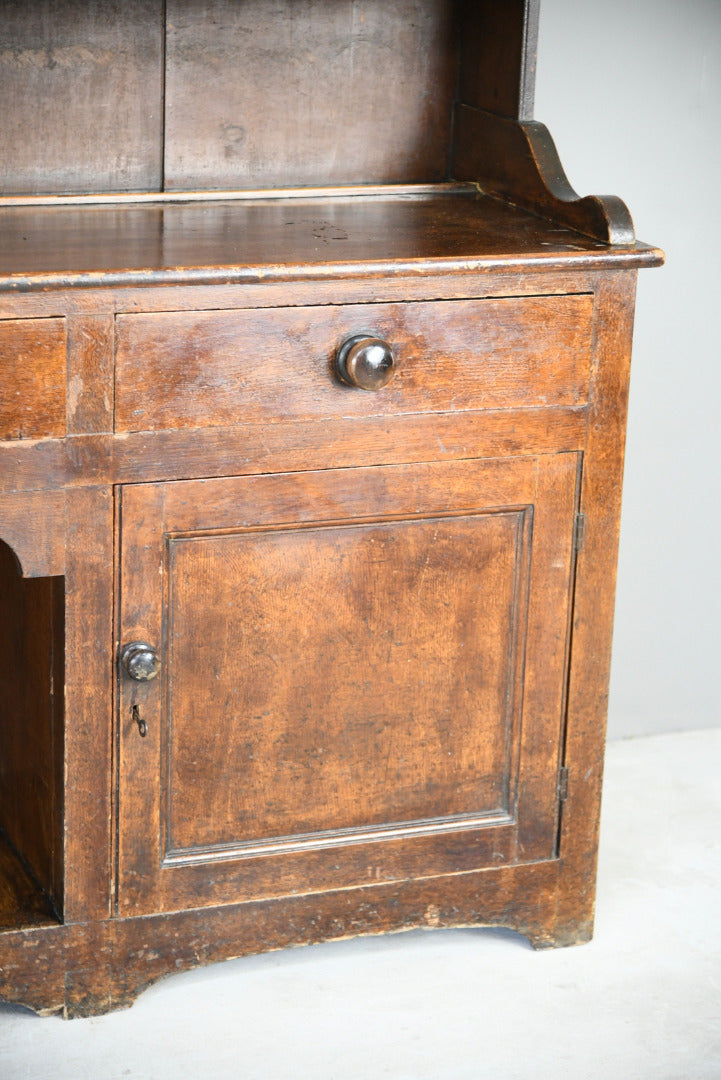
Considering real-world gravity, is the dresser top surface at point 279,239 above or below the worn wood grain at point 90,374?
above

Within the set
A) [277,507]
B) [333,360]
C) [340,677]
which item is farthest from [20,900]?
[333,360]

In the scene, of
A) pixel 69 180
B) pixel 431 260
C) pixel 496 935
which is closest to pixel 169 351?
pixel 431 260

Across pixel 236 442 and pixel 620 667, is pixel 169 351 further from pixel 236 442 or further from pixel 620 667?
pixel 620 667

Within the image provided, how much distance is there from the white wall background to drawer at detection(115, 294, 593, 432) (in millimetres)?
733

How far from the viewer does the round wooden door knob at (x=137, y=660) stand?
203cm

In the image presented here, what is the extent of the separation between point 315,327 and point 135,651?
19.0 inches

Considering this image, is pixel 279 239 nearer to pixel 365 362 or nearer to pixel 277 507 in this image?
pixel 365 362

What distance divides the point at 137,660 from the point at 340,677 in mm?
292

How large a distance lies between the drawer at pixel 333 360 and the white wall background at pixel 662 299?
0.73 m

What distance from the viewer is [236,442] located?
1.99 m

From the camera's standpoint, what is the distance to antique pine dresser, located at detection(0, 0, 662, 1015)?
76.9 inches

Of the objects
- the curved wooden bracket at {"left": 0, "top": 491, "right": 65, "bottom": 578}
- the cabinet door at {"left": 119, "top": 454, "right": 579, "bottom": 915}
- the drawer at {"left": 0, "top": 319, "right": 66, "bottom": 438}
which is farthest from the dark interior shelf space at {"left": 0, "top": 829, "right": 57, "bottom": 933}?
the drawer at {"left": 0, "top": 319, "right": 66, "bottom": 438}

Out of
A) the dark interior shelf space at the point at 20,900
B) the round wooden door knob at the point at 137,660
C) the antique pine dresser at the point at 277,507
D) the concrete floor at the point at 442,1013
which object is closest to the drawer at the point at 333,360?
the antique pine dresser at the point at 277,507

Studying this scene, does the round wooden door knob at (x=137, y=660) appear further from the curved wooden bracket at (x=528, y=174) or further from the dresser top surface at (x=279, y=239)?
the curved wooden bracket at (x=528, y=174)
